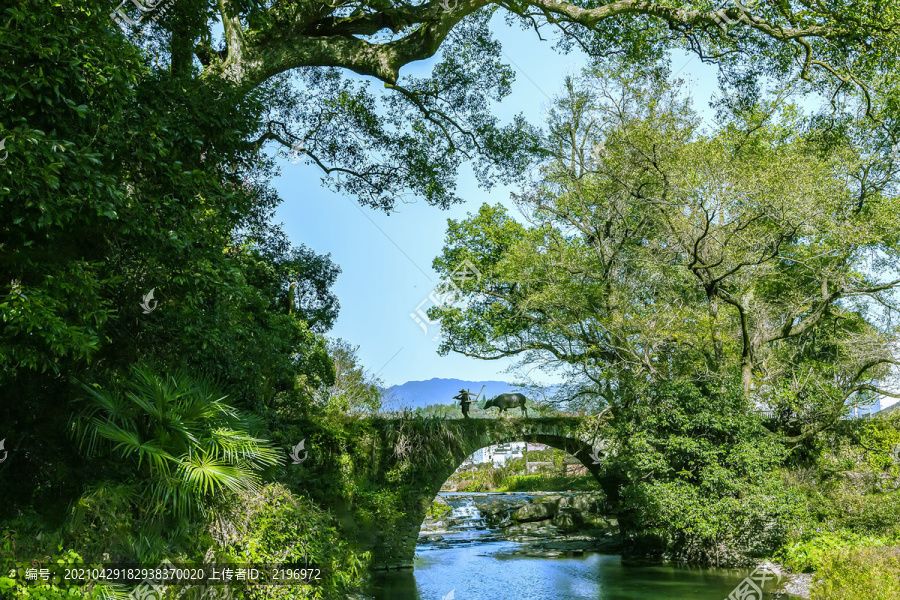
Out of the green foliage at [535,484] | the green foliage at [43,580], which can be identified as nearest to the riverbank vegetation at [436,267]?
the green foliage at [43,580]

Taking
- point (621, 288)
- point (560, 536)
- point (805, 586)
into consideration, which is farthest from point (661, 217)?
point (560, 536)

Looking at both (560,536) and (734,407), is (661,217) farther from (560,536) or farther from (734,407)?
(560,536)

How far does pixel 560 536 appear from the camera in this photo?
17.5 m

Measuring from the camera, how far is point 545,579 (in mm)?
11469

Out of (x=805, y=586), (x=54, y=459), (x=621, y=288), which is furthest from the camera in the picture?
(x=621, y=288)

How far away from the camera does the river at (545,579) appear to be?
10039mm

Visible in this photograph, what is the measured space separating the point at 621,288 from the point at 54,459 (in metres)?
11.1

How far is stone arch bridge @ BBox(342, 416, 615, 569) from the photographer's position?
41.7 feet

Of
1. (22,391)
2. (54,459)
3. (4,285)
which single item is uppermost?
(4,285)

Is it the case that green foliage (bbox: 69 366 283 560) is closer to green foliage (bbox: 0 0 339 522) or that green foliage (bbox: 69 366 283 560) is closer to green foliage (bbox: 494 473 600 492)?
green foliage (bbox: 0 0 339 522)

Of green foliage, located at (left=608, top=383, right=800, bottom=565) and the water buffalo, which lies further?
the water buffalo

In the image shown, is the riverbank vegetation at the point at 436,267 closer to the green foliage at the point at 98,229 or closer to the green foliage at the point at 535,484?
the green foliage at the point at 98,229

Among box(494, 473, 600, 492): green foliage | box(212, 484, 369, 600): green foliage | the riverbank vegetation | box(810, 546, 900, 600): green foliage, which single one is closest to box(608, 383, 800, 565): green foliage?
the riverbank vegetation

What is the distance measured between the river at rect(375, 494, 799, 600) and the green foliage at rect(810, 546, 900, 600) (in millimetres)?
2623
